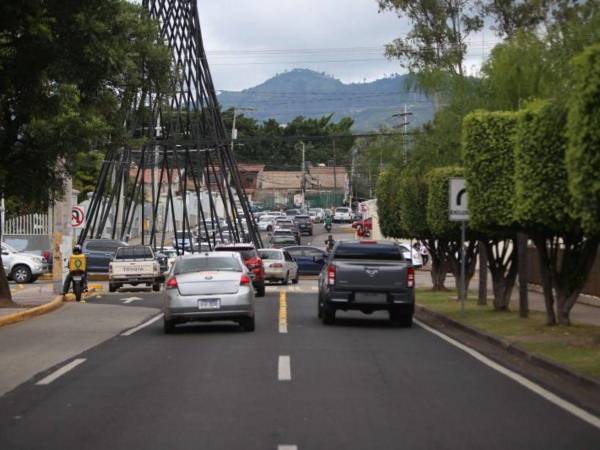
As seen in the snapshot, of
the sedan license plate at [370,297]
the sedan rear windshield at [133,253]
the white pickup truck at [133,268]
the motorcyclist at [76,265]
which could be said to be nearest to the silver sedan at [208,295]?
the sedan license plate at [370,297]

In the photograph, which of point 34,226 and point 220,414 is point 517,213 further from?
point 34,226

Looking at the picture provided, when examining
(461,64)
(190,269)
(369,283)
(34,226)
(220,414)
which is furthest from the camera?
(34,226)

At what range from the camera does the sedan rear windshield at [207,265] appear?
876 inches

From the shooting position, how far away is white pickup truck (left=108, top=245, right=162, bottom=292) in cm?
4091

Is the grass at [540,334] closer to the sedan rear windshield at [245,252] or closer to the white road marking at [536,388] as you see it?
the white road marking at [536,388]

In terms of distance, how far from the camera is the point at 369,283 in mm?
23812

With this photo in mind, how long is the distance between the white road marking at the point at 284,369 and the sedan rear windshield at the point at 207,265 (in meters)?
5.29

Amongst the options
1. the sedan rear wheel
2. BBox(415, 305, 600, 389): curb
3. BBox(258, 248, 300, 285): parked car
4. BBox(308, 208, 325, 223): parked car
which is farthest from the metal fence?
BBox(308, 208, 325, 223): parked car

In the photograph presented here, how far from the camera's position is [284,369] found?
15695 mm

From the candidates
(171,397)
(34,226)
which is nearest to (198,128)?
(34,226)

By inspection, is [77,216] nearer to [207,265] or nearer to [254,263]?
[254,263]

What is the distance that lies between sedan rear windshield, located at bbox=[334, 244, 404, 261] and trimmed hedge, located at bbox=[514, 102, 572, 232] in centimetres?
511

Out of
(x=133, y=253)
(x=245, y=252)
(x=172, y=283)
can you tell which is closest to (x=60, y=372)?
(x=172, y=283)

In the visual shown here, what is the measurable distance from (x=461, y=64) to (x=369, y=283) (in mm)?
16367
